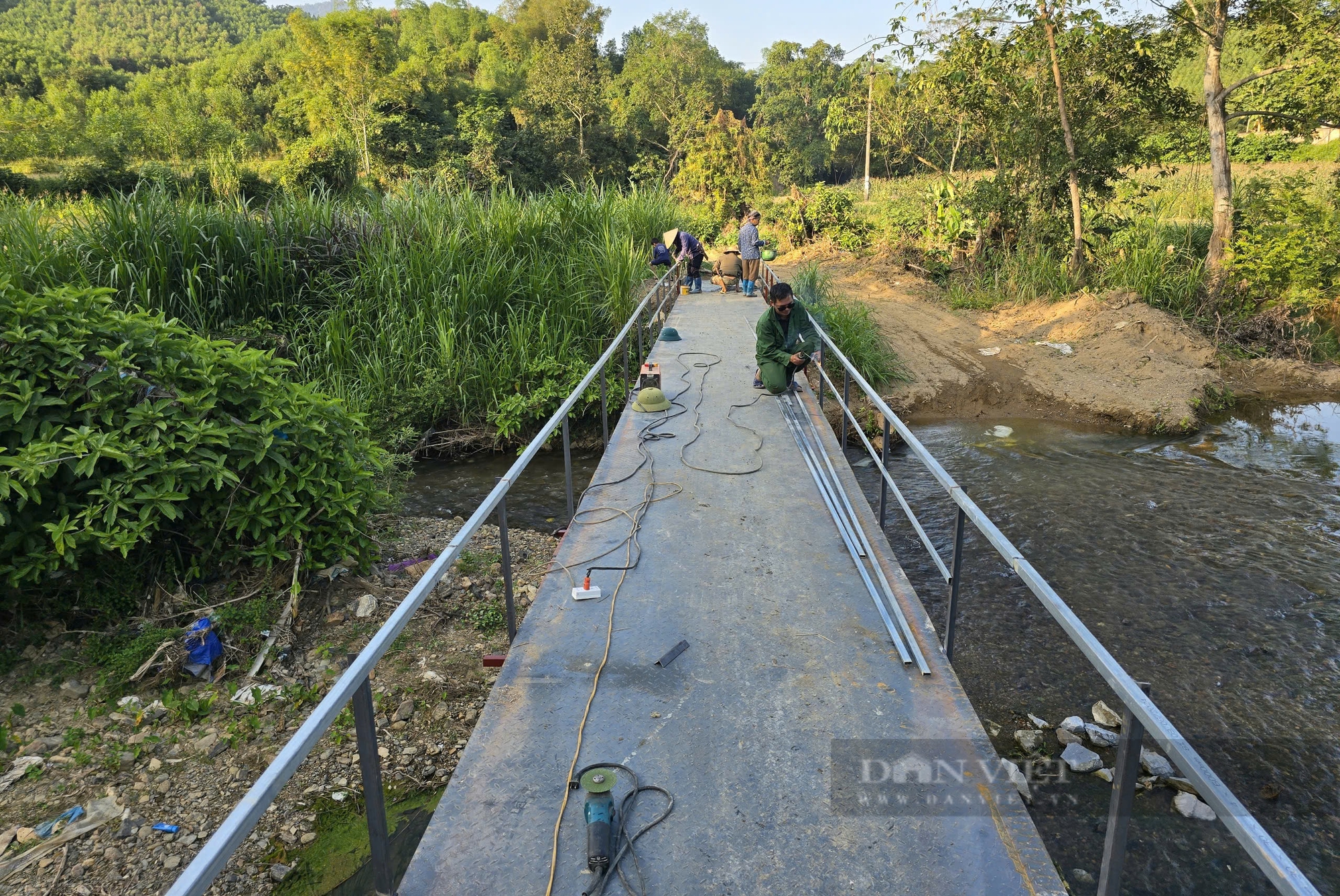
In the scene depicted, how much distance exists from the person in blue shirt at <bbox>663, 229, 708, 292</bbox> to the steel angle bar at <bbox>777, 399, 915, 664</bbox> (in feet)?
24.1

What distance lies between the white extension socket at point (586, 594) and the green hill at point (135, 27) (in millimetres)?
99742

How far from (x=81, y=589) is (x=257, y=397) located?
4.99 feet

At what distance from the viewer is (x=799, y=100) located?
5684cm

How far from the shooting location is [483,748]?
2939 millimetres

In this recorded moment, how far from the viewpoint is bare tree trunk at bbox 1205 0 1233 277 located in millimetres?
12195

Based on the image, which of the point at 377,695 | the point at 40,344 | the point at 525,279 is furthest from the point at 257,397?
the point at 525,279

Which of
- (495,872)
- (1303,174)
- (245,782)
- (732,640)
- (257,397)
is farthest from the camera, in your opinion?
(1303,174)

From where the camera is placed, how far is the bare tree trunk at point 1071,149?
42.7ft

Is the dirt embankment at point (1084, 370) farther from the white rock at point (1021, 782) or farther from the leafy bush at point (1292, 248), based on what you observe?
the white rock at point (1021, 782)

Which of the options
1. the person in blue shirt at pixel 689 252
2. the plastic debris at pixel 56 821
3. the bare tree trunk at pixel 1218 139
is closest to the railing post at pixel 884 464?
the plastic debris at pixel 56 821

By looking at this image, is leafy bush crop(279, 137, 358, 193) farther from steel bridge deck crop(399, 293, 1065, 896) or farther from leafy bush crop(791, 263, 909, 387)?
steel bridge deck crop(399, 293, 1065, 896)

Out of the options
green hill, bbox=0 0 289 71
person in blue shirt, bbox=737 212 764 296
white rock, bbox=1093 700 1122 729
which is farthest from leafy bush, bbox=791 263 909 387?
green hill, bbox=0 0 289 71

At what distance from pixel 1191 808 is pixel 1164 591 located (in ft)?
8.59

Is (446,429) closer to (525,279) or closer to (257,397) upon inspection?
(525,279)
